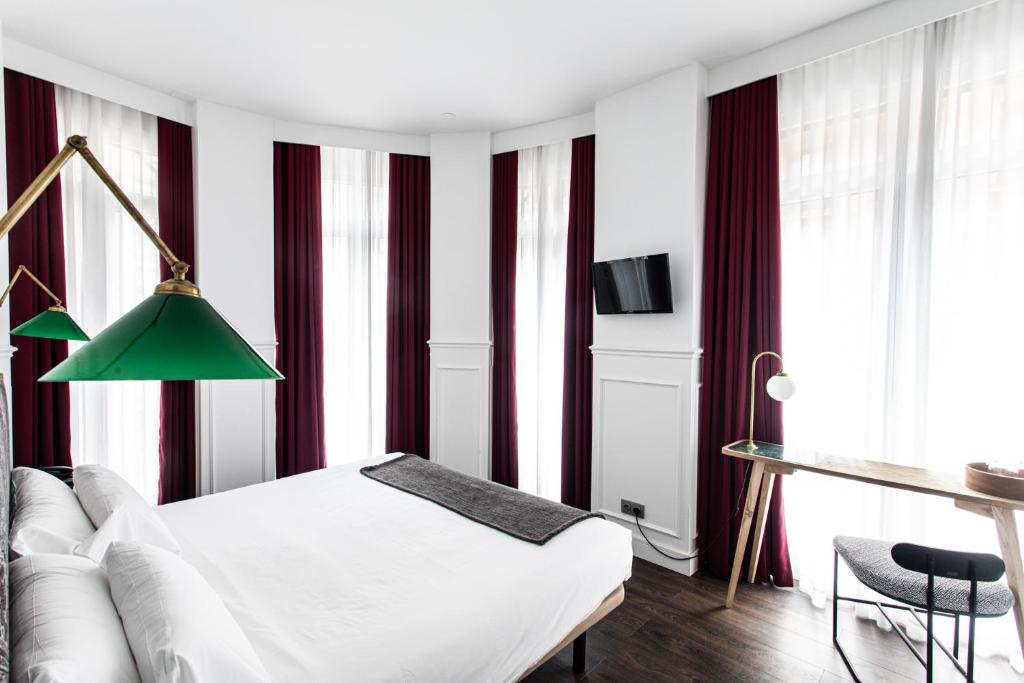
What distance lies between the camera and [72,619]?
3.35 ft

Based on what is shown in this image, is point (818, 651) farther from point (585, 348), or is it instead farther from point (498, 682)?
point (585, 348)

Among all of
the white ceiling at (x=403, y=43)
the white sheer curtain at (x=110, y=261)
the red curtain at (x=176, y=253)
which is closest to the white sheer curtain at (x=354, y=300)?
the white ceiling at (x=403, y=43)

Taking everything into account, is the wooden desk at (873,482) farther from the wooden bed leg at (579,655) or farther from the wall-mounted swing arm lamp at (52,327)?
the wall-mounted swing arm lamp at (52,327)

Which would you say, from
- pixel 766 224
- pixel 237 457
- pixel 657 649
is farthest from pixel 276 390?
pixel 766 224

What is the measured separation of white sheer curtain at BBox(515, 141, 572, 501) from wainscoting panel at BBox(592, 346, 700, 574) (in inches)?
20.9

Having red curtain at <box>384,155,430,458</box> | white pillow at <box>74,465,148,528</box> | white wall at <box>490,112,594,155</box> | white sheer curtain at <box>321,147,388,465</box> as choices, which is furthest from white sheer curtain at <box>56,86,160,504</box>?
white wall at <box>490,112,594,155</box>

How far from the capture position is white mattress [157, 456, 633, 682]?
1322mm

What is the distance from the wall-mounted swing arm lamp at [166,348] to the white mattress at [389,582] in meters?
0.92

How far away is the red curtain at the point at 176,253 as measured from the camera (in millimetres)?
3316

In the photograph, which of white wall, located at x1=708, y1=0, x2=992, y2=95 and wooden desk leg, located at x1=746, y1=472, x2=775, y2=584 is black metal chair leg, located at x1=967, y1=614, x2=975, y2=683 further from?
white wall, located at x1=708, y1=0, x2=992, y2=95

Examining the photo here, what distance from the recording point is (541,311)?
382cm

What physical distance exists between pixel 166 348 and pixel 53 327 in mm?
1785

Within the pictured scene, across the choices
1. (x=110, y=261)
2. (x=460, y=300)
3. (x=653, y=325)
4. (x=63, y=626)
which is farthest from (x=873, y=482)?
(x=110, y=261)

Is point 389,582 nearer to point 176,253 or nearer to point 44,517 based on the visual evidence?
point 44,517
